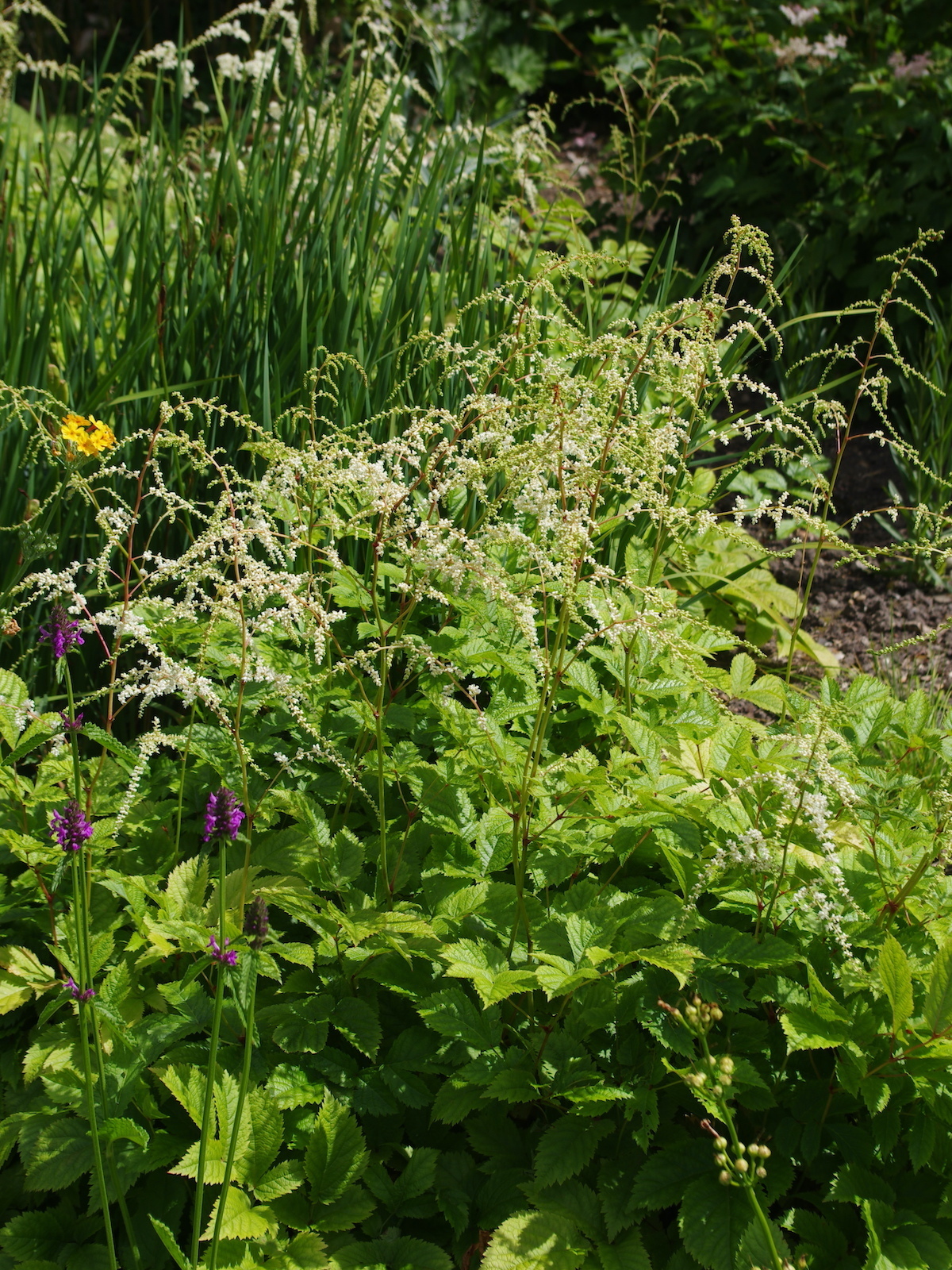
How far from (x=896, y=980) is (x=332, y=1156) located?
2.72 ft

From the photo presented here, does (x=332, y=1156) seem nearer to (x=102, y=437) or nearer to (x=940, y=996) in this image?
(x=940, y=996)

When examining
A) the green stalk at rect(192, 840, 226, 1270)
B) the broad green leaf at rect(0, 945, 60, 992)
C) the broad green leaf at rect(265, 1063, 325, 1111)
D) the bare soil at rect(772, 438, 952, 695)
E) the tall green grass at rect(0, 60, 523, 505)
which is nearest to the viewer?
the green stalk at rect(192, 840, 226, 1270)

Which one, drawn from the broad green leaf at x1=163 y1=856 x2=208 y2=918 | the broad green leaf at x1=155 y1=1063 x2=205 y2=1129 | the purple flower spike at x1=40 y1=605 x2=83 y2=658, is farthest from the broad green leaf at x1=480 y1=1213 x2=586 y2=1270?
the purple flower spike at x1=40 y1=605 x2=83 y2=658

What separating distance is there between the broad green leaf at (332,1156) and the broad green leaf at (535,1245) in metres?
0.22

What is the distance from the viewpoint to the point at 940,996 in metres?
1.45

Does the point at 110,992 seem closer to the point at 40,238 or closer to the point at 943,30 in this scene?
the point at 40,238

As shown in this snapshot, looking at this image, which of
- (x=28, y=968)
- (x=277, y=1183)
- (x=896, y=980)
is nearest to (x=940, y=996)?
(x=896, y=980)

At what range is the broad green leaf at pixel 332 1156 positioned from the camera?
147 centimetres

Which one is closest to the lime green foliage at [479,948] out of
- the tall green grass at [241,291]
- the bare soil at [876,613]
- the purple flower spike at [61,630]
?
the purple flower spike at [61,630]

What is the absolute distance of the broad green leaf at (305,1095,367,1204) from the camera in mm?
1466

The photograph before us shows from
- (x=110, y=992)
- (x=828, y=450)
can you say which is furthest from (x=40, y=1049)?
(x=828, y=450)

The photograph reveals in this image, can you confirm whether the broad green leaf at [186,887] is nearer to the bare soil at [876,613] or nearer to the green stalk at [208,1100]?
the green stalk at [208,1100]

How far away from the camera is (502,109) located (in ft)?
23.8

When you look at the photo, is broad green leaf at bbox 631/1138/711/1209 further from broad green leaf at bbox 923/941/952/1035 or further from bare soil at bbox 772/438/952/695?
bare soil at bbox 772/438/952/695
